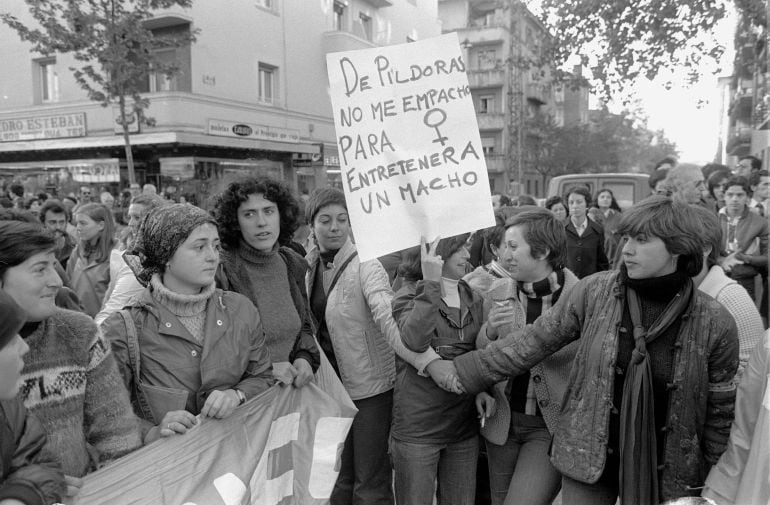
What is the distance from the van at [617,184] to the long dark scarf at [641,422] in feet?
28.2

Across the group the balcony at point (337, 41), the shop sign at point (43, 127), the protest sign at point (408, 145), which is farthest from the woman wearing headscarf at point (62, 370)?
the balcony at point (337, 41)

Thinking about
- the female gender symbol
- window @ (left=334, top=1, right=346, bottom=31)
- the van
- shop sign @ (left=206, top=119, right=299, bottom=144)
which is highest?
window @ (left=334, top=1, right=346, bottom=31)

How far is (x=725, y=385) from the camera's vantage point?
225 centimetres

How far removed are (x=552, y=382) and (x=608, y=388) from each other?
1.39 feet

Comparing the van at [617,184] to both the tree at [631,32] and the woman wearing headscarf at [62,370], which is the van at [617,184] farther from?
the woman wearing headscarf at [62,370]

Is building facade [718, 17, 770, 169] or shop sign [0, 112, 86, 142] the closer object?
building facade [718, 17, 770, 169]

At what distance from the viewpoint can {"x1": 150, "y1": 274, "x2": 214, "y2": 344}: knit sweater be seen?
2.45m

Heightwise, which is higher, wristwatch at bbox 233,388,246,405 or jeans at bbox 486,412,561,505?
wristwatch at bbox 233,388,246,405

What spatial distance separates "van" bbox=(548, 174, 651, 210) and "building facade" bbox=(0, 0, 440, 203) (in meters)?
9.96

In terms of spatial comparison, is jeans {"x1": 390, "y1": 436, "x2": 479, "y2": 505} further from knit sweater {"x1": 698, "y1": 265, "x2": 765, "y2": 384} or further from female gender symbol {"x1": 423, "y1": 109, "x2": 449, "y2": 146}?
female gender symbol {"x1": 423, "y1": 109, "x2": 449, "y2": 146}

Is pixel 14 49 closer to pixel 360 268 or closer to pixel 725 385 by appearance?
pixel 360 268

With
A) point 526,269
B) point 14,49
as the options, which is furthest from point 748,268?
point 14,49

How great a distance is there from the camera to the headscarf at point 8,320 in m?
1.55

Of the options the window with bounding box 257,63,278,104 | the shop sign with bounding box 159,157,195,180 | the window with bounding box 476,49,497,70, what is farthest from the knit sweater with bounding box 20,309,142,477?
the window with bounding box 476,49,497,70
